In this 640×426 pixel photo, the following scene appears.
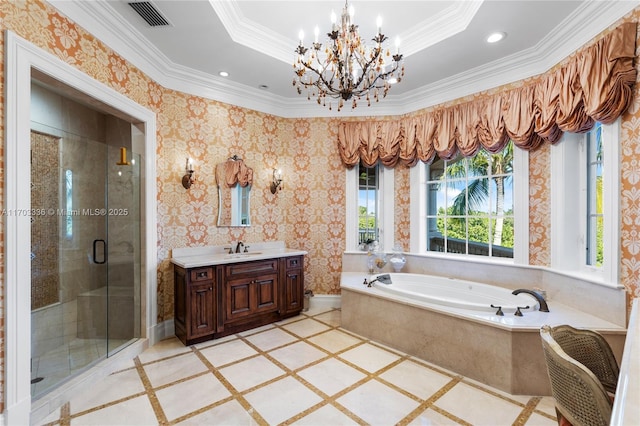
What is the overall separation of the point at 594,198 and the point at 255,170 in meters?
3.58

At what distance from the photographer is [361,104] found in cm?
396

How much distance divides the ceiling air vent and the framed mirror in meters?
1.49

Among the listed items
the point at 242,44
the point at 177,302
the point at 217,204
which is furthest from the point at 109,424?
the point at 242,44

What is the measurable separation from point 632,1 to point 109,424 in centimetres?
447

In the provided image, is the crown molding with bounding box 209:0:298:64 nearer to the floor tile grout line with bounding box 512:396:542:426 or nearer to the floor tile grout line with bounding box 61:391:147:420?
the floor tile grout line with bounding box 61:391:147:420

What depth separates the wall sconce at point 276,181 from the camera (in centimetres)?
392

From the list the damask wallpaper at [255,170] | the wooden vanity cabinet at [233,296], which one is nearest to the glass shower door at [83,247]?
the damask wallpaper at [255,170]

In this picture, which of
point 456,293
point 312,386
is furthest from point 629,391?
point 456,293

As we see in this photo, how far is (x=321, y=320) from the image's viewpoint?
3621 millimetres

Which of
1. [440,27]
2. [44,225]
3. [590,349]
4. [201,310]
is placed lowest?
[201,310]

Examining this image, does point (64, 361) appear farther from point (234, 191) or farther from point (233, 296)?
point (234, 191)

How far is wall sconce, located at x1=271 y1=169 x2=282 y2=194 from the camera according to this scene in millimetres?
3917

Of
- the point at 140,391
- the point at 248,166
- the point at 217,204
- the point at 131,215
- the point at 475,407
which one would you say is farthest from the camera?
the point at 248,166

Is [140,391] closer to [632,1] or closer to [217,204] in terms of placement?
[217,204]
